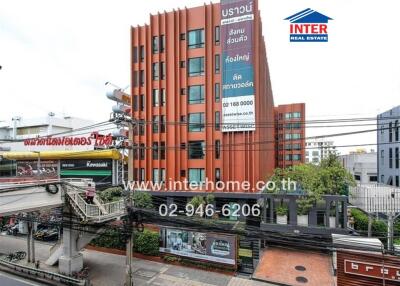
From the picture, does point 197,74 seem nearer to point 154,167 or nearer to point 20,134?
point 154,167

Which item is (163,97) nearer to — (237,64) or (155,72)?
(155,72)

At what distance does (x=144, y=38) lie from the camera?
98.6ft

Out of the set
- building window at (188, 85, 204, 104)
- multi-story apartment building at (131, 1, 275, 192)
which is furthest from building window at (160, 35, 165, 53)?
building window at (188, 85, 204, 104)

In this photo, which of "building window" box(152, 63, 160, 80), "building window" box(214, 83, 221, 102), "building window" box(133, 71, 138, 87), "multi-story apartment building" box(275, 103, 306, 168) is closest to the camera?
"building window" box(214, 83, 221, 102)

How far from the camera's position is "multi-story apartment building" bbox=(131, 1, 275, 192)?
25500mm

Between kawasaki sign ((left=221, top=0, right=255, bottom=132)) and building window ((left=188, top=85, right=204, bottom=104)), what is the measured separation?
2.54 metres

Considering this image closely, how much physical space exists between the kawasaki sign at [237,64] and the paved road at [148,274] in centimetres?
1299

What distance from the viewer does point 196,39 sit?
27.9 meters

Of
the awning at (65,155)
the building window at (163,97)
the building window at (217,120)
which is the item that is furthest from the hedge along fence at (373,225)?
the awning at (65,155)

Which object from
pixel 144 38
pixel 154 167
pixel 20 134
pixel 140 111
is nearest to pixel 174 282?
pixel 154 167

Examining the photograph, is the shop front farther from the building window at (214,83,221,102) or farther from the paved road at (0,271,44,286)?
the building window at (214,83,221,102)

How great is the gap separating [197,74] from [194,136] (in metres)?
6.25

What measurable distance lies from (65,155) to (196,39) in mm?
24216

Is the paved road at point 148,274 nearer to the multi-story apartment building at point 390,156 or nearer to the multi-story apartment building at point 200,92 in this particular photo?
the multi-story apartment building at point 200,92
